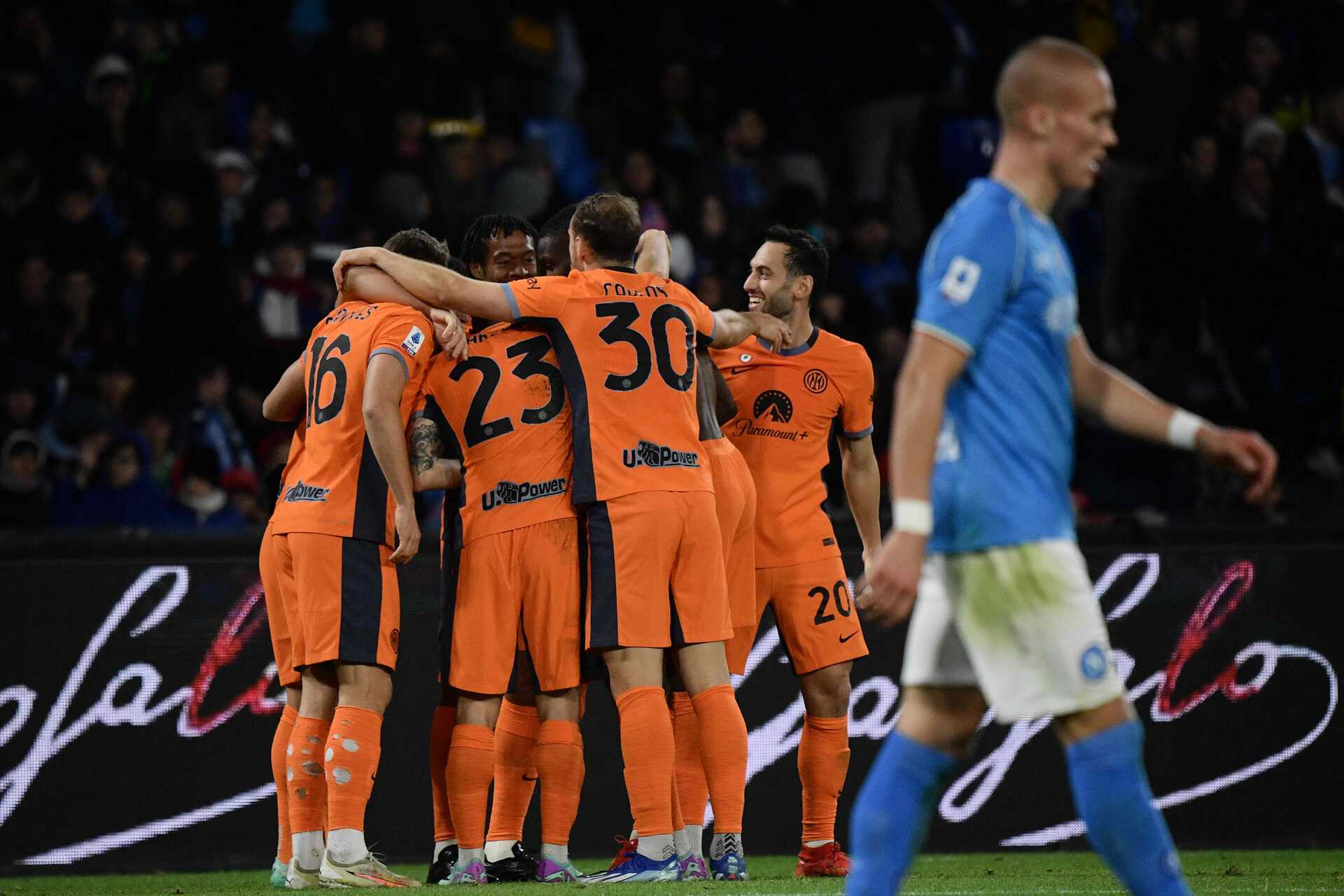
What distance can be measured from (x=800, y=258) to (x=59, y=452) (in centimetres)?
502

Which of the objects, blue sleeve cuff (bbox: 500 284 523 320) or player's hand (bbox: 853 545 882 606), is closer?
blue sleeve cuff (bbox: 500 284 523 320)

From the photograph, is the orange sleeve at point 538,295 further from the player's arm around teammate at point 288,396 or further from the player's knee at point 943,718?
the player's knee at point 943,718

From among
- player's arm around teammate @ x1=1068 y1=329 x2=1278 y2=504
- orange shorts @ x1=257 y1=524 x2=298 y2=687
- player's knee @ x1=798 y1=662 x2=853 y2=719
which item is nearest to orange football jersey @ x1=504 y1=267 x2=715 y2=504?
player's knee @ x1=798 y1=662 x2=853 y2=719

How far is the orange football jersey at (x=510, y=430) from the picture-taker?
21.1ft

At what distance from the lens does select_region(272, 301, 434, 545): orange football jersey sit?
642cm

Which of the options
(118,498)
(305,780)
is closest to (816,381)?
(305,780)

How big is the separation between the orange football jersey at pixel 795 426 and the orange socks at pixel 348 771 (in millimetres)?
1813

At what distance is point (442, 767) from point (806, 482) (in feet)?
6.18

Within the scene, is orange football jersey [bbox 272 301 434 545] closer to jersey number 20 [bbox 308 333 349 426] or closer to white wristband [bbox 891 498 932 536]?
jersey number 20 [bbox 308 333 349 426]

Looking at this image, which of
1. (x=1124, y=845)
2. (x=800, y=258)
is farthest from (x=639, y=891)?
(x=800, y=258)

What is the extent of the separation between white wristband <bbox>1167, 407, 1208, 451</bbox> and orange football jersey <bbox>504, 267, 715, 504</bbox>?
2.45 m

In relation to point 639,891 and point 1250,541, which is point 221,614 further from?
point 1250,541

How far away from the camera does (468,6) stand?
528 inches

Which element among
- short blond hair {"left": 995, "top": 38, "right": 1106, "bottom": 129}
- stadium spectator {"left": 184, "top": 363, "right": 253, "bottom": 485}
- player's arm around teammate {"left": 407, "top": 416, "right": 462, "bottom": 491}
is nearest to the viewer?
short blond hair {"left": 995, "top": 38, "right": 1106, "bottom": 129}
